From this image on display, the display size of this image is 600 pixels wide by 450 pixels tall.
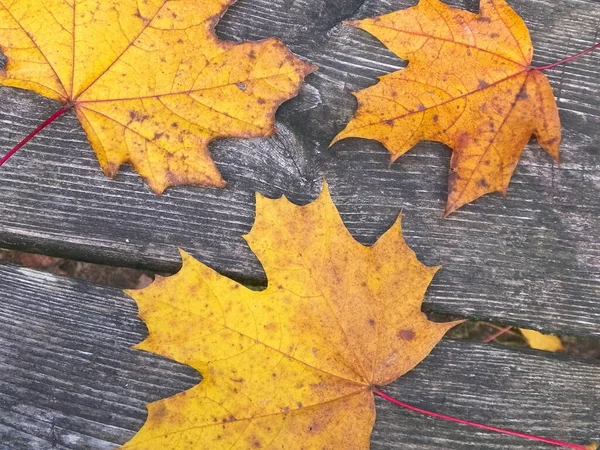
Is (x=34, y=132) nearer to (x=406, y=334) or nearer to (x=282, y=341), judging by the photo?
(x=282, y=341)

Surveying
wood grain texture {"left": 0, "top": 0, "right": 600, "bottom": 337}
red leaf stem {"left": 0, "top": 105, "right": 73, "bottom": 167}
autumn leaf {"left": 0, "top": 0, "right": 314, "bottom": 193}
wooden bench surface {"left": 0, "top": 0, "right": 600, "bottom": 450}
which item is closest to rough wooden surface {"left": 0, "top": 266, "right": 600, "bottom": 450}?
wooden bench surface {"left": 0, "top": 0, "right": 600, "bottom": 450}

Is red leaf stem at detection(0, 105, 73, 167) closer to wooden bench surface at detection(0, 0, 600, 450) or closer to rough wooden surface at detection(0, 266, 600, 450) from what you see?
wooden bench surface at detection(0, 0, 600, 450)

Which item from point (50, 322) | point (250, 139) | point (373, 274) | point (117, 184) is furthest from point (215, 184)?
point (50, 322)

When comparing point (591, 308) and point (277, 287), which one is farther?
Answer: point (591, 308)

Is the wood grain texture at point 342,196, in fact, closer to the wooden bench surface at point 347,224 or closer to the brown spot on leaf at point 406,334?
the wooden bench surface at point 347,224

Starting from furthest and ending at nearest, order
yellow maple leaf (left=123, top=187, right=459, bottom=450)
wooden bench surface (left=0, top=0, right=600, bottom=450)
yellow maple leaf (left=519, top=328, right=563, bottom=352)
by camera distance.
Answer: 1. yellow maple leaf (left=519, top=328, right=563, bottom=352)
2. wooden bench surface (left=0, top=0, right=600, bottom=450)
3. yellow maple leaf (left=123, top=187, right=459, bottom=450)

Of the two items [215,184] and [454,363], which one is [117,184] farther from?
[454,363]
